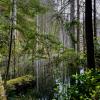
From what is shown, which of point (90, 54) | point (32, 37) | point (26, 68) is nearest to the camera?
point (90, 54)

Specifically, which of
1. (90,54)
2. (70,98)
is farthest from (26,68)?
(70,98)

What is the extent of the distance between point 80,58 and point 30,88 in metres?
2.91

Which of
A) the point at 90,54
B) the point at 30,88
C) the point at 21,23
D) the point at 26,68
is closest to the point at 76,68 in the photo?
the point at 30,88

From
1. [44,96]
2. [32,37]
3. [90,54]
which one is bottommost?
[44,96]

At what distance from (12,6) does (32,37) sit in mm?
1388

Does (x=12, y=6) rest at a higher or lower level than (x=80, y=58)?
higher

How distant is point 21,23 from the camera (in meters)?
9.88

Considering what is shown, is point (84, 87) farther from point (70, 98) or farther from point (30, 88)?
point (30, 88)

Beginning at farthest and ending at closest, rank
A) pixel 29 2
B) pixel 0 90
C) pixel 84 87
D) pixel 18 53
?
pixel 18 53 < pixel 29 2 < pixel 0 90 < pixel 84 87

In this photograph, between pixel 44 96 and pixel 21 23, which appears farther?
pixel 44 96

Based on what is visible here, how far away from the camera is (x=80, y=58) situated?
1165 centimetres

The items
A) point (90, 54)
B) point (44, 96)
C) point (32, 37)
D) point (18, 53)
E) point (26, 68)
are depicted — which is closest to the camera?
point (90, 54)

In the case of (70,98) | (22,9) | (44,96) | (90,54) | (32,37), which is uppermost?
(22,9)

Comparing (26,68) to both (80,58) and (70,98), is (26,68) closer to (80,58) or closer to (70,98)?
(80,58)
